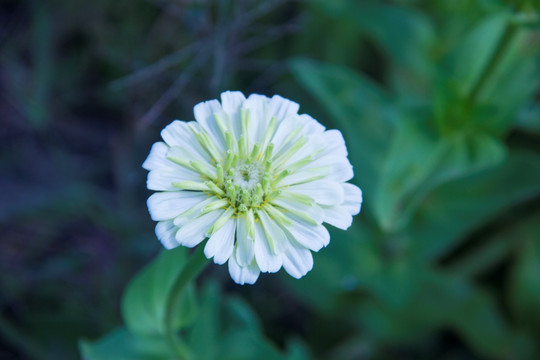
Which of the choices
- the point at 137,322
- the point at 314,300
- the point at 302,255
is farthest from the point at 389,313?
the point at 302,255

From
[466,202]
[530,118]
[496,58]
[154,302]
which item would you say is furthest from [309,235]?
[530,118]

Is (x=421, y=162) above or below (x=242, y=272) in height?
above

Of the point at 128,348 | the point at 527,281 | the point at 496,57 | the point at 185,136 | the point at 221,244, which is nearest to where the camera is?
the point at 221,244

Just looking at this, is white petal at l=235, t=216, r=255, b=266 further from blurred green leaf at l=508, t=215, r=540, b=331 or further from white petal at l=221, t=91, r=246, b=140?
blurred green leaf at l=508, t=215, r=540, b=331

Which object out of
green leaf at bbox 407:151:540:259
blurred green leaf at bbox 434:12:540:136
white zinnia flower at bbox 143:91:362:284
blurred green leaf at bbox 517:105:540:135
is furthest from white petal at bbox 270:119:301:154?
blurred green leaf at bbox 517:105:540:135

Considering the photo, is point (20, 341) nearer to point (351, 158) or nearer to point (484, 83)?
point (351, 158)
